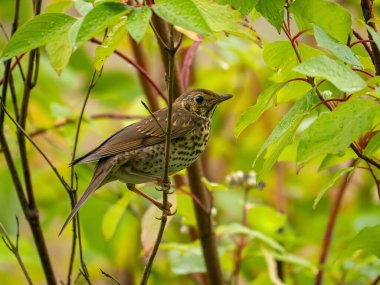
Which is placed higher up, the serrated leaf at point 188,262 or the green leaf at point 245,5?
the green leaf at point 245,5

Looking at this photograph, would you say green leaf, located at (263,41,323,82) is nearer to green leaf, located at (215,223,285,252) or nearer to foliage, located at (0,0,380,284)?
foliage, located at (0,0,380,284)

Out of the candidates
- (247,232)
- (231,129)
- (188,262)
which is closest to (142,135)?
(247,232)

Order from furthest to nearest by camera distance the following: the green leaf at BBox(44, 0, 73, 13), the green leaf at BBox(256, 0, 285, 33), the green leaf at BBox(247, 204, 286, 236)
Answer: the green leaf at BBox(247, 204, 286, 236), the green leaf at BBox(44, 0, 73, 13), the green leaf at BBox(256, 0, 285, 33)

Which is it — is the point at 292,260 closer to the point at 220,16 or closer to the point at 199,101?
the point at 199,101

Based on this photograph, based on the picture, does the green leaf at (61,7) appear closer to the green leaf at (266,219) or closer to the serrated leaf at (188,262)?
the serrated leaf at (188,262)

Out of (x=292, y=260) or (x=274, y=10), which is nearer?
(x=274, y=10)

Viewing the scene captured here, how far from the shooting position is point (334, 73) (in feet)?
5.31

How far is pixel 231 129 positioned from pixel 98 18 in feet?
11.5

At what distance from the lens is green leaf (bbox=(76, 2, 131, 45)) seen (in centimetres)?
162

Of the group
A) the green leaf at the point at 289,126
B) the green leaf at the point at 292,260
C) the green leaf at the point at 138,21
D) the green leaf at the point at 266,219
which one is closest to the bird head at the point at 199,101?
the green leaf at the point at 266,219

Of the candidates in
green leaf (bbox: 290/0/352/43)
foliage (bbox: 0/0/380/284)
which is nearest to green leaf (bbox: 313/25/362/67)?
foliage (bbox: 0/0/380/284)

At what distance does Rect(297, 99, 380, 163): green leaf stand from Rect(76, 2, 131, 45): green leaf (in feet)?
1.61

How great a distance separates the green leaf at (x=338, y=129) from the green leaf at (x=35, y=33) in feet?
2.07

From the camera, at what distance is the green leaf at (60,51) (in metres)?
1.94
